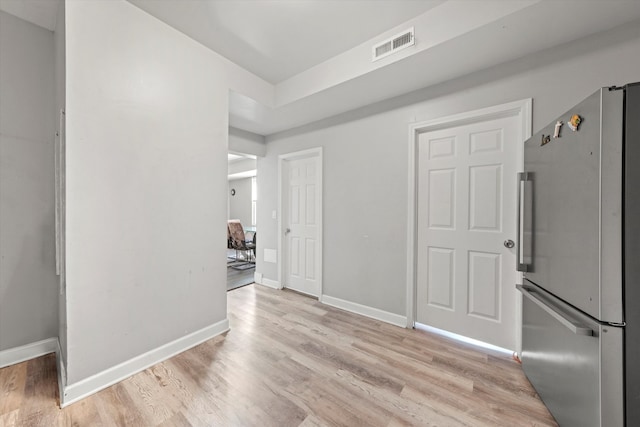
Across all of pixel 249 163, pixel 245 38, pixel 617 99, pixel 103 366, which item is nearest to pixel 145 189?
pixel 103 366

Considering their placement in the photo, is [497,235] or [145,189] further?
[497,235]

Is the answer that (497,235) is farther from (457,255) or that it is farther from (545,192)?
(545,192)

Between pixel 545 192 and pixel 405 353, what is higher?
pixel 545 192

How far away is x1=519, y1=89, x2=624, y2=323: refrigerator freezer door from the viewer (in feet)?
3.30

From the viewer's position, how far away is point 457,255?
7.77 feet

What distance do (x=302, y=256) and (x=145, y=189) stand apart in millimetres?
2241

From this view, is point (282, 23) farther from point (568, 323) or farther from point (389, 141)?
point (568, 323)

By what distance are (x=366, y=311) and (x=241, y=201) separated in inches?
267

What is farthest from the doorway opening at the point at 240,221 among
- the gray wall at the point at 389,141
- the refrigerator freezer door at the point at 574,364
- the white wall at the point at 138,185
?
the refrigerator freezer door at the point at 574,364

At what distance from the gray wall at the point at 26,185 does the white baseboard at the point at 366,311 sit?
2.65 m

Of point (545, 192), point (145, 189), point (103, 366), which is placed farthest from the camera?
point (145, 189)

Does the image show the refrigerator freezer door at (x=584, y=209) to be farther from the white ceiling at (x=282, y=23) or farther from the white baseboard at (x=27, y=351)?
the white baseboard at (x=27, y=351)

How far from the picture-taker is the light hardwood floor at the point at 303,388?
143 centimetres

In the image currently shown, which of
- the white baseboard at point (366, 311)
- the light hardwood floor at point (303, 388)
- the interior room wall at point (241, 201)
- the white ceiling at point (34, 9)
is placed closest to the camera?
the light hardwood floor at point (303, 388)
